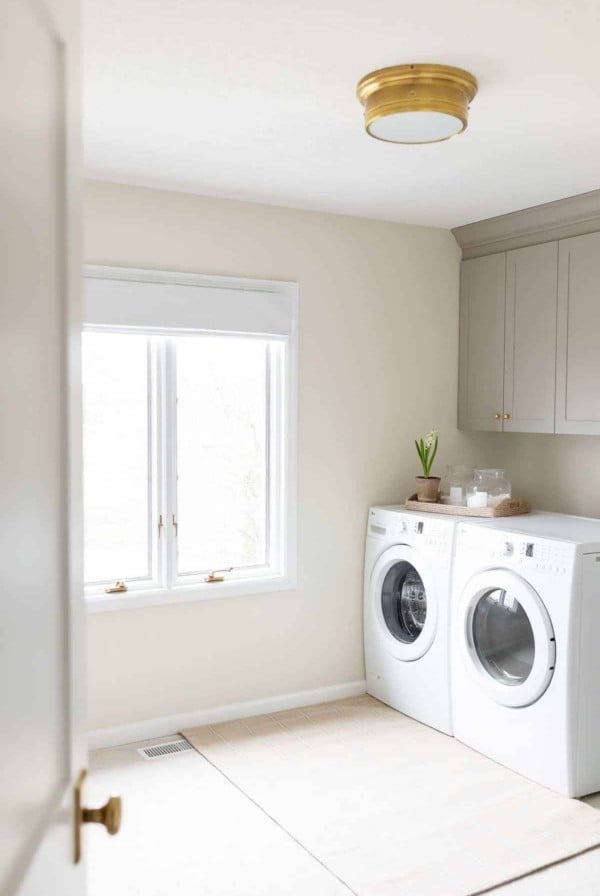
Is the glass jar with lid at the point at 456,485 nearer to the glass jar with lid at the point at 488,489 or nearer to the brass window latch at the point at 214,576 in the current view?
the glass jar with lid at the point at 488,489

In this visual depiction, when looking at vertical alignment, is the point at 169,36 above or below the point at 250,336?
above

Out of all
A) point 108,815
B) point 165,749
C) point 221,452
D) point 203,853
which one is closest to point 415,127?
point 221,452

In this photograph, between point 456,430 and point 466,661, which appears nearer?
point 466,661

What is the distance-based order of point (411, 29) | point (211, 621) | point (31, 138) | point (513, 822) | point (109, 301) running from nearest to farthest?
point (31, 138) → point (411, 29) → point (513, 822) → point (109, 301) → point (211, 621)

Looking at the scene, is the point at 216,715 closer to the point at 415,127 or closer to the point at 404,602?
the point at 404,602

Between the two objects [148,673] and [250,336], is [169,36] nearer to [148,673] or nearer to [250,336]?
[250,336]

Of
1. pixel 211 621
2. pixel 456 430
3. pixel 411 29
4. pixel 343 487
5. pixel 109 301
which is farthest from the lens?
pixel 456 430

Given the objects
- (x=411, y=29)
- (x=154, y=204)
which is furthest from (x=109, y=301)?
(x=411, y=29)

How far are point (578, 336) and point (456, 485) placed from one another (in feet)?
2.88

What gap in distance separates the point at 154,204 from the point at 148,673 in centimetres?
201

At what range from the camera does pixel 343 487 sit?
4008 millimetres

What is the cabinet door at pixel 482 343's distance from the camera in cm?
406

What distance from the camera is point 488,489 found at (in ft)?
12.4

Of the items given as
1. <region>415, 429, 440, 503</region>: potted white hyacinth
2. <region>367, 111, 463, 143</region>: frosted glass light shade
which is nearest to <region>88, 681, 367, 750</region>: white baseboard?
<region>415, 429, 440, 503</region>: potted white hyacinth
